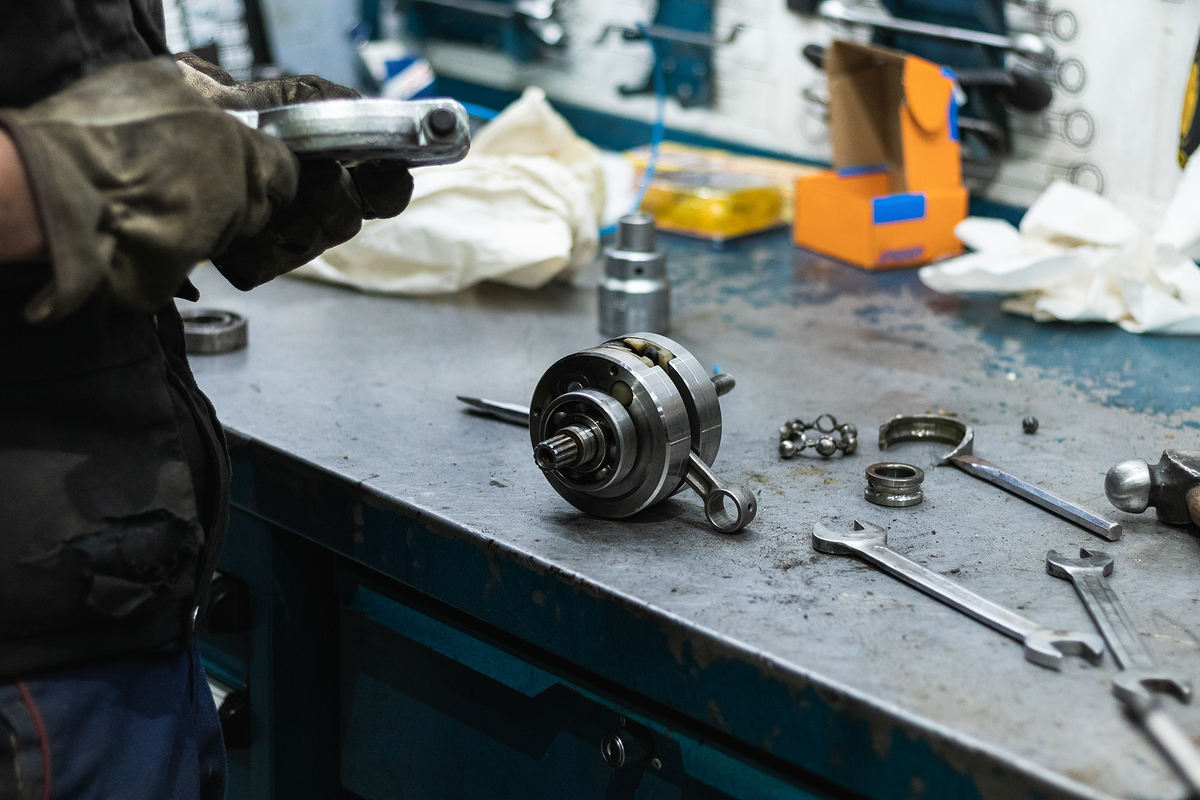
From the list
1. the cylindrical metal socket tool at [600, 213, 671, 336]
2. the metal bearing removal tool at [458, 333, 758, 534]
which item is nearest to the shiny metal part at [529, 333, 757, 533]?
the metal bearing removal tool at [458, 333, 758, 534]

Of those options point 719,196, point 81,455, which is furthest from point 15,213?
point 719,196

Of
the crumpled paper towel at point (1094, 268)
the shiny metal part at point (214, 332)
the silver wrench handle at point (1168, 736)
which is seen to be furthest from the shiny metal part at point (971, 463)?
the shiny metal part at point (214, 332)

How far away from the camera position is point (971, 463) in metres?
1.00

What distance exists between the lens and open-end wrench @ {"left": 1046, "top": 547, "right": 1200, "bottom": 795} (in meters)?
0.59

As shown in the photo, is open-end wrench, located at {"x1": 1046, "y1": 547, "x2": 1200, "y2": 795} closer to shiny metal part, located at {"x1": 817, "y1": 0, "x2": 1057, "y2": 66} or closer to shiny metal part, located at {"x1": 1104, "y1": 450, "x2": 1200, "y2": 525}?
shiny metal part, located at {"x1": 1104, "y1": 450, "x2": 1200, "y2": 525}

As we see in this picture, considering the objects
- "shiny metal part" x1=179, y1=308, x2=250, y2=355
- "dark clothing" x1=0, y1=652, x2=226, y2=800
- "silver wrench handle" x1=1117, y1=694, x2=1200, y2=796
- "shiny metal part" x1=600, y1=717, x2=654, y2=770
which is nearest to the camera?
"silver wrench handle" x1=1117, y1=694, x2=1200, y2=796

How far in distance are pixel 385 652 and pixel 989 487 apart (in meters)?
0.56

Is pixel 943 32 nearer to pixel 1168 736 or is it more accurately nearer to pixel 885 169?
pixel 885 169

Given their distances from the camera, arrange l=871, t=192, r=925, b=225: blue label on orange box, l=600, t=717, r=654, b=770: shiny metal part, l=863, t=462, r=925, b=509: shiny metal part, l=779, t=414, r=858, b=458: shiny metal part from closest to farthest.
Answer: l=600, t=717, r=654, b=770: shiny metal part
l=863, t=462, r=925, b=509: shiny metal part
l=779, t=414, r=858, b=458: shiny metal part
l=871, t=192, r=925, b=225: blue label on orange box

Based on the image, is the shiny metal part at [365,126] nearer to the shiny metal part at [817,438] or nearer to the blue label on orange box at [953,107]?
the shiny metal part at [817,438]

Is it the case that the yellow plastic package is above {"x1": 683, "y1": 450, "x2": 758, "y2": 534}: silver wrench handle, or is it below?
below

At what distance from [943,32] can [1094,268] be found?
1.71 feet

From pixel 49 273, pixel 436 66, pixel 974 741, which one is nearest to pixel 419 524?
pixel 49 273

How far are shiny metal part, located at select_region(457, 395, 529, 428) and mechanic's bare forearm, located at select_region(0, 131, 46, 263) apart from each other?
544 mm
